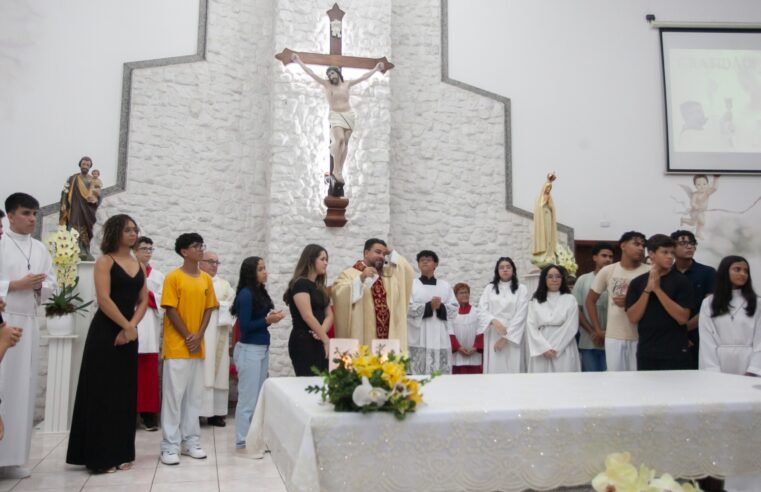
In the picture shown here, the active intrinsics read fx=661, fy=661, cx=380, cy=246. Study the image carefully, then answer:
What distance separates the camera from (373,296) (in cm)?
464

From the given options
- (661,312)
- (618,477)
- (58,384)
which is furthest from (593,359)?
(618,477)

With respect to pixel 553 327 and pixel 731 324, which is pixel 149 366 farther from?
pixel 731 324

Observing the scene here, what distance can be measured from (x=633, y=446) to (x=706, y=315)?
1.87 m

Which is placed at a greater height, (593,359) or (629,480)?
(629,480)

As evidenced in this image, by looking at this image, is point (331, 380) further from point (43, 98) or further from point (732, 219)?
point (732, 219)

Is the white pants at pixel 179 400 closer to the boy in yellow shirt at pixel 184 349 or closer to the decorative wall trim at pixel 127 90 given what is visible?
the boy in yellow shirt at pixel 184 349

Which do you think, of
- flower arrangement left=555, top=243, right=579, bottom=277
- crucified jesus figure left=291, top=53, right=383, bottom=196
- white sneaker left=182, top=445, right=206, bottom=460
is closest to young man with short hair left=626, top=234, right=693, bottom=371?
flower arrangement left=555, top=243, right=579, bottom=277

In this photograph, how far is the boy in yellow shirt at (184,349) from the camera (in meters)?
4.16

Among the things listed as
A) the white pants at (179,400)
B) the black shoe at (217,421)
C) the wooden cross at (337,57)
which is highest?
→ the wooden cross at (337,57)

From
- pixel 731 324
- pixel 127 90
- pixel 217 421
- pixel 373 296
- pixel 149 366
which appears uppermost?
pixel 127 90

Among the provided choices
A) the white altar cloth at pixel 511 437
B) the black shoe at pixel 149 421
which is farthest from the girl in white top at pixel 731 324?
the black shoe at pixel 149 421

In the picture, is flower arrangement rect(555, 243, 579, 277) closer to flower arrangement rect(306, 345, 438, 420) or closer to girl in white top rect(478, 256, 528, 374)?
girl in white top rect(478, 256, 528, 374)

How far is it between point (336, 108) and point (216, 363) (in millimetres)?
2914

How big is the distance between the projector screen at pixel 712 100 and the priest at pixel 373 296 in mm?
5026
